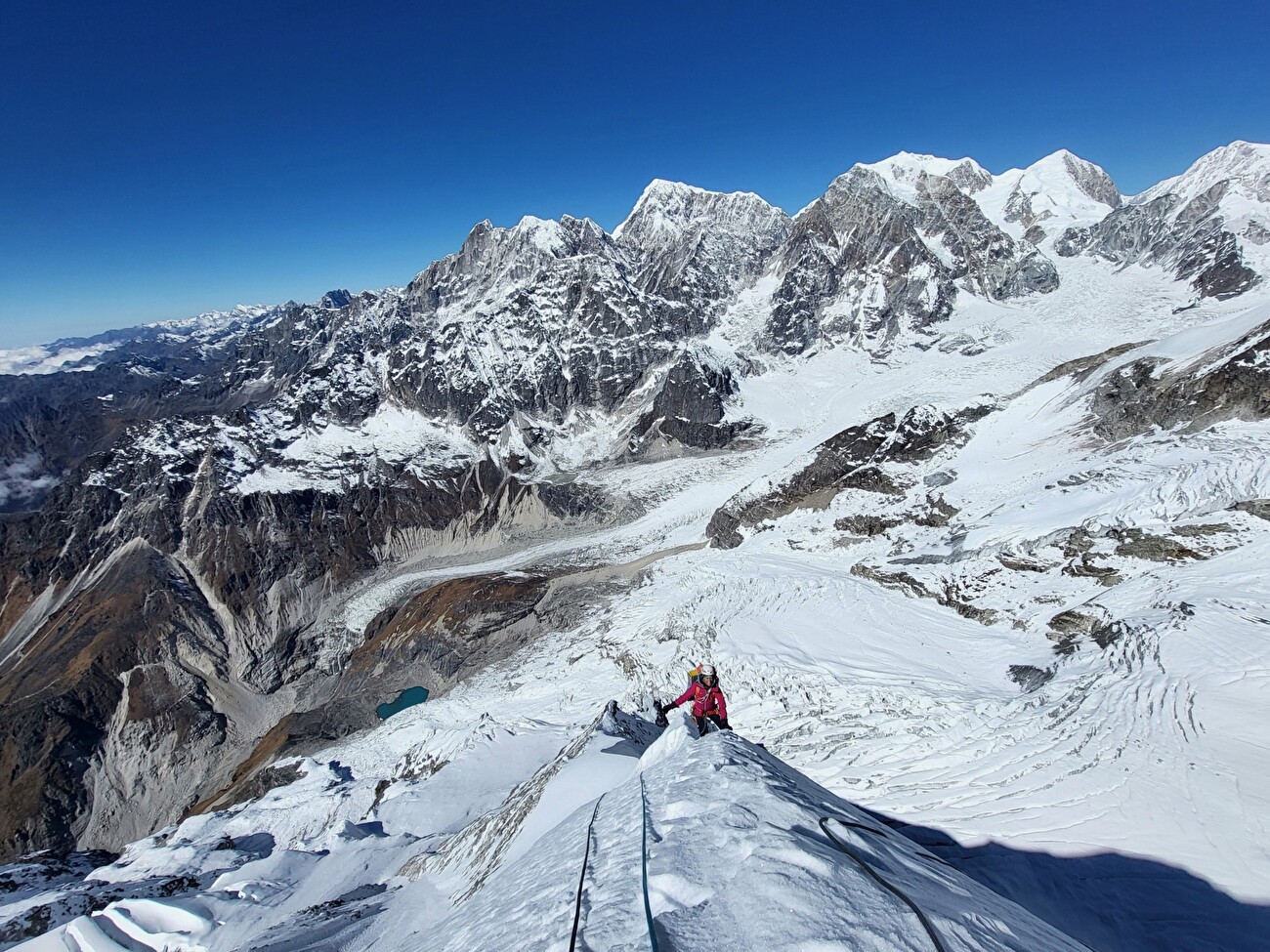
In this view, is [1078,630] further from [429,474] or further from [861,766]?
[429,474]

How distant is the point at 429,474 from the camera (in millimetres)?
125750

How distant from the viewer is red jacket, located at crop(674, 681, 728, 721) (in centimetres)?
1395

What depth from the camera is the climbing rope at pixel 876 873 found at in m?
4.67

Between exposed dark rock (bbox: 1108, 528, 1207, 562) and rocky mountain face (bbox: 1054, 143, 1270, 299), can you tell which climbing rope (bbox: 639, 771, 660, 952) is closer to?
exposed dark rock (bbox: 1108, 528, 1207, 562)

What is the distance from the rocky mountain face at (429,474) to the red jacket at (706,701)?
143ft

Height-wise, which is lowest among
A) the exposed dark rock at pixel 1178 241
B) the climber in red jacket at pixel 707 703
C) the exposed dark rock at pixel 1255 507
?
the climber in red jacket at pixel 707 703

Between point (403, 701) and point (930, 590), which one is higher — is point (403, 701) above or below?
below

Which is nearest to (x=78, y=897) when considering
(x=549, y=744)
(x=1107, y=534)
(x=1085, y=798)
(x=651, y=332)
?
(x=549, y=744)

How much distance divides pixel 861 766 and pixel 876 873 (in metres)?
14.2

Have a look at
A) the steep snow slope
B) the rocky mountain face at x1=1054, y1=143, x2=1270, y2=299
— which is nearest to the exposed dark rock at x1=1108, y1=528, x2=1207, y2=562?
the steep snow slope

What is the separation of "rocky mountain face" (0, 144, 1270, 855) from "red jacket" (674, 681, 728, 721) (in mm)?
43644

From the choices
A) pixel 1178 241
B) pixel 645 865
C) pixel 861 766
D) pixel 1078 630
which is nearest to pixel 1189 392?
pixel 1078 630

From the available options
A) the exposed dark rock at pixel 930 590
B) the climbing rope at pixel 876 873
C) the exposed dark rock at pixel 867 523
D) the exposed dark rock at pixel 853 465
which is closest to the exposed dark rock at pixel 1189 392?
the exposed dark rock at pixel 853 465

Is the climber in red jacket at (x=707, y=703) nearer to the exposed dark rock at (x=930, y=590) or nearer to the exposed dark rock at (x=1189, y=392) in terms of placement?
the exposed dark rock at (x=930, y=590)
